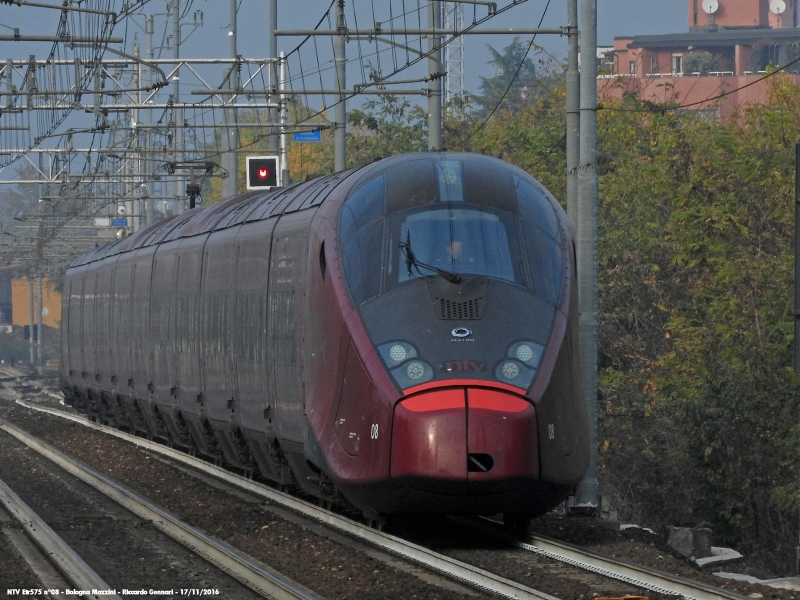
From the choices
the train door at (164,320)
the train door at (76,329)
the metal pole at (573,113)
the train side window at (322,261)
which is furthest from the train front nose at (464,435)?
the train door at (76,329)

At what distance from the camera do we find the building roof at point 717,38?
365 feet

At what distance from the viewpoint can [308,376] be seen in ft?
44.9

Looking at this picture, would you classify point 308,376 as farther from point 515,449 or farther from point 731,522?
point 731,522

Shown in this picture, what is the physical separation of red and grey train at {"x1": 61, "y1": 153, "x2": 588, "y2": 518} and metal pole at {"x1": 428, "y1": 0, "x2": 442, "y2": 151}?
21.0 feet

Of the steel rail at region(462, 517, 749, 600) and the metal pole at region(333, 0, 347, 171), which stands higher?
the metal pole at region(333, 0, 347, 171)

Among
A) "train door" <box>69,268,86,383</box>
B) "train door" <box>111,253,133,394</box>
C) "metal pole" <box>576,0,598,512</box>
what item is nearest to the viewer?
"metal pole" <box>576,0,598,512</box>

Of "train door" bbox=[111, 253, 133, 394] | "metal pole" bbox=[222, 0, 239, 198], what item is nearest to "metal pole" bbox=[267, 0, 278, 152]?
"metal pole" bbox=[222, 0, 239, 198]

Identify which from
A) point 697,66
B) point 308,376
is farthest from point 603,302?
point 697,66

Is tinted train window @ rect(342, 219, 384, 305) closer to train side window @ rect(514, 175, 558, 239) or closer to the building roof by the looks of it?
train side window @ rect(514, 175, 558, 239)

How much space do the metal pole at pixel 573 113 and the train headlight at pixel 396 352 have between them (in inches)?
206

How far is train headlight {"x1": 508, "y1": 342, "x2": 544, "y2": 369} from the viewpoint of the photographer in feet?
38.5

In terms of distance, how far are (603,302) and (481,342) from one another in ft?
89.5

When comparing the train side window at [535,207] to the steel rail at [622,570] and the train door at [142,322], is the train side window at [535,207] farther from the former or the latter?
the train door at [142,322]

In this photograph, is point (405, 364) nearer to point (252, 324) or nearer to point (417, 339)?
point (417, 339)
